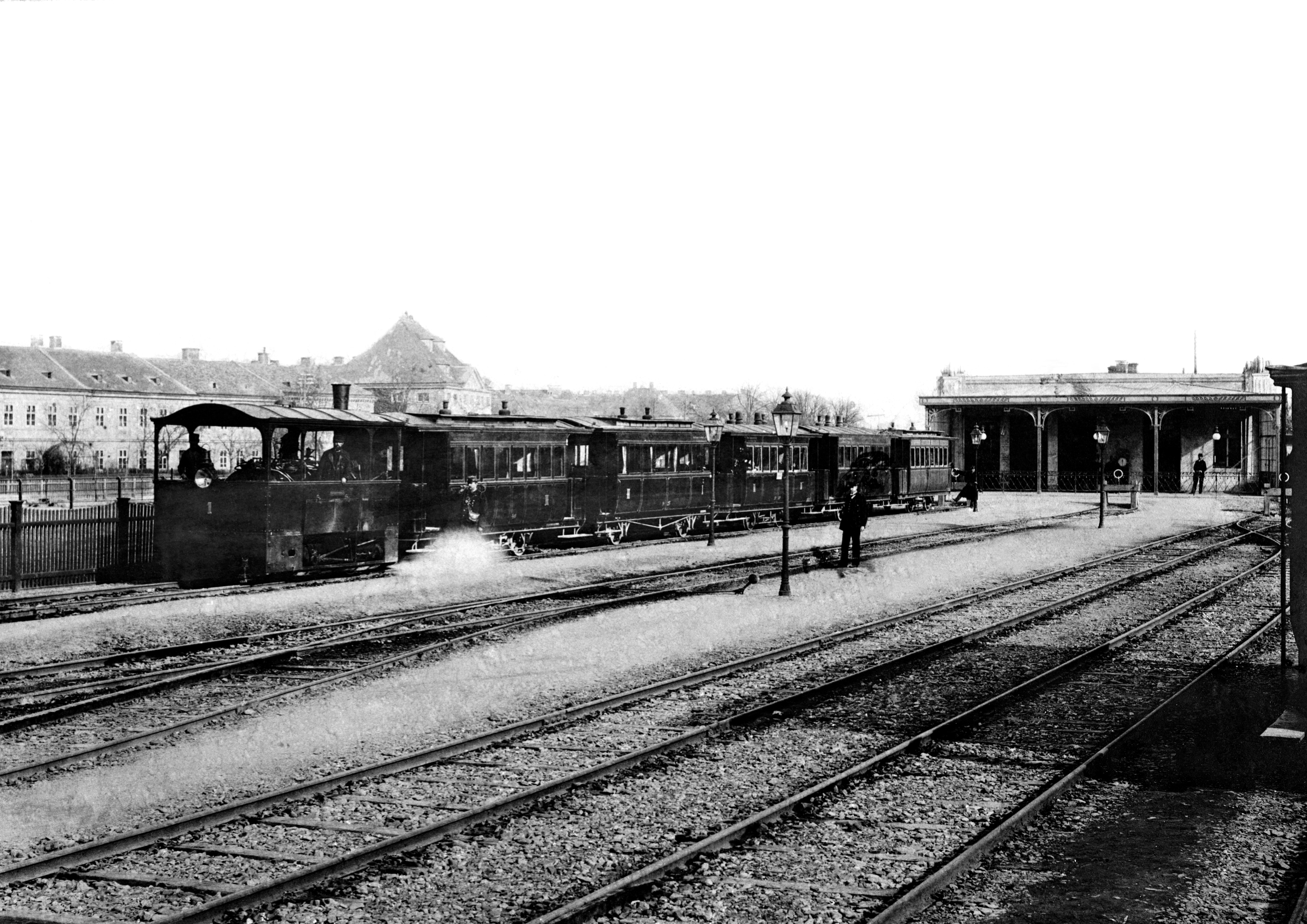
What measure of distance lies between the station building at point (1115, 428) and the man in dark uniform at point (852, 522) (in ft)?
102

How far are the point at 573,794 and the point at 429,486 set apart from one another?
47.7 ft

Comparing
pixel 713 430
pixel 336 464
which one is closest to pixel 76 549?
pixel 336 464

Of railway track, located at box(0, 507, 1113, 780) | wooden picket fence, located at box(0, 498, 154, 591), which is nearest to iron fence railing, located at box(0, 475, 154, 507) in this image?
wooden picket fence, located at box(0, 498, 154, 591)

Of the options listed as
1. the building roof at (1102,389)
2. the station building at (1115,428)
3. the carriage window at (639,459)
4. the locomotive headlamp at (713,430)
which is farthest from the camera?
the station building at (1115,428)

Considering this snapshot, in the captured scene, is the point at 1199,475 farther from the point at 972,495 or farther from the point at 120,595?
the point at 120,595

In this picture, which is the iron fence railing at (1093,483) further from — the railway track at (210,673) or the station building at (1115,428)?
the railway track at (210,673)

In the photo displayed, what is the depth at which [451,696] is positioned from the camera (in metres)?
10.8

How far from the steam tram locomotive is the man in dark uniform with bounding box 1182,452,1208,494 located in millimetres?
28909

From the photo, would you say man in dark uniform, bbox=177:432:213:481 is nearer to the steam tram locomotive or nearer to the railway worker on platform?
the steam tram locomotive

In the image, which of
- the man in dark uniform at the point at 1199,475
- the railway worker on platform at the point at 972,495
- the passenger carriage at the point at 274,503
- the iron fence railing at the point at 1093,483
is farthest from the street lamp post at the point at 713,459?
the man in dark uniform at the point at 1199,475

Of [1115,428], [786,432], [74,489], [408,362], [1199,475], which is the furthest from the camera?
[408,362]

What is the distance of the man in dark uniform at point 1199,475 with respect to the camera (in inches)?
2128

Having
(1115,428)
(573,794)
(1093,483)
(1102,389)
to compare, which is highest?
(1102,389)

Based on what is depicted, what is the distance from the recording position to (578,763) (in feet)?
28.1
